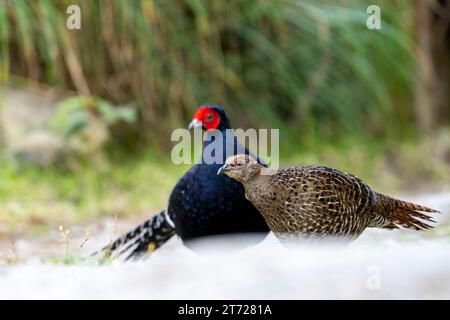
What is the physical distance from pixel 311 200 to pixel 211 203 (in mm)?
651

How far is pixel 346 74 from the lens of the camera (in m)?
7.02

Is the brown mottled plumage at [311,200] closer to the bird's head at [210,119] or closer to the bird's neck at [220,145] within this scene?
the bird's neck at [220,145]

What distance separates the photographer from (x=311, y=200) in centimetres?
254

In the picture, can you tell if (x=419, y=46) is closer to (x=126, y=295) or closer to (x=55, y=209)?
(x=55, y=209)

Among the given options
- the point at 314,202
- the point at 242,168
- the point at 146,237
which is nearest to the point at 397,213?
the point at 314,202

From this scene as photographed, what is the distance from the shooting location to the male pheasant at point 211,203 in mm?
3102

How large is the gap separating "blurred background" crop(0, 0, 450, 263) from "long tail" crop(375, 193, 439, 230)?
281 cm

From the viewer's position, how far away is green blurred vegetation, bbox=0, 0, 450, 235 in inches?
232

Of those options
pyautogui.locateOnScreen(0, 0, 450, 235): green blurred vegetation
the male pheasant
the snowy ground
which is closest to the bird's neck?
the male pheasant

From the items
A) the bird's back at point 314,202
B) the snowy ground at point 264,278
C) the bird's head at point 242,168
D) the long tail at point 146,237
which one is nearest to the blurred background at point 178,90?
the long tail at point 146,237

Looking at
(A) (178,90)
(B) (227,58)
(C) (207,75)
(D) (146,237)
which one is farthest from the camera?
(B) (227,58)

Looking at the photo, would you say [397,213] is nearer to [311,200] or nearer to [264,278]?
[311,200]

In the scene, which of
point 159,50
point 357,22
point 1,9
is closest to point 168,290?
point 1,9

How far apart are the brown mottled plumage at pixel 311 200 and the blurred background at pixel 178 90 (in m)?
2.73
